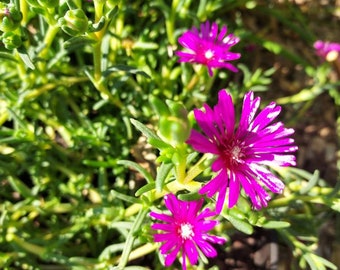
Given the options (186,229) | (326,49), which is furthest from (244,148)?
(326,49)

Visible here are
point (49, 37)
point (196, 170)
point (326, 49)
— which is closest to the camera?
point (196, 170)

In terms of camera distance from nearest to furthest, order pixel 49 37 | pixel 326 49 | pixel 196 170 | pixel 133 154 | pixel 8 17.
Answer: pixel 196 170, pixel 8 17, pixel 49 37, pixel 133 154, pixel 326 49

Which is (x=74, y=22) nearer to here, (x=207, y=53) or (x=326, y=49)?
(x=207, y=53)

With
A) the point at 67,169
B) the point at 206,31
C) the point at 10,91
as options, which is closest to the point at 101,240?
the point at 67,169

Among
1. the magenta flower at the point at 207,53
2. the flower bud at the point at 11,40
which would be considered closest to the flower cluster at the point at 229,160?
the magenta flower at the point at 207,53

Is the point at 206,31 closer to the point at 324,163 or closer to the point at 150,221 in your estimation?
the point at 150,221

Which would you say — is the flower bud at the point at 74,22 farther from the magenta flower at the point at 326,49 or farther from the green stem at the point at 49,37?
the magenta flower at the point at 326,49

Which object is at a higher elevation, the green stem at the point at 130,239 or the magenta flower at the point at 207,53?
the magenta flower at the point at 207,53

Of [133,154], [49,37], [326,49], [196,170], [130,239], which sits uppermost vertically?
[326,49]
